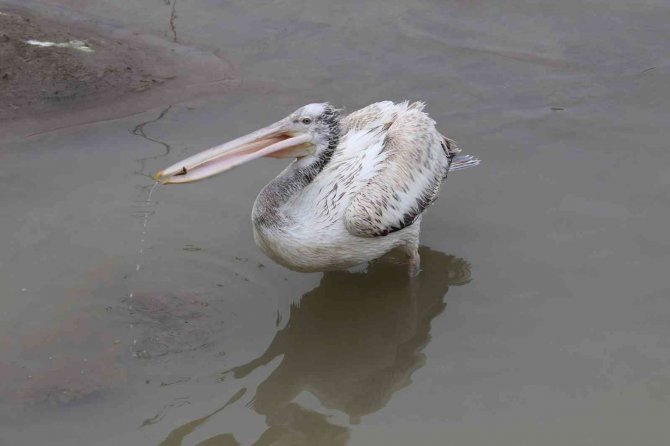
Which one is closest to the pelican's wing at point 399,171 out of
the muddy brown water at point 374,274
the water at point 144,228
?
the muddy brown water at point 374,274

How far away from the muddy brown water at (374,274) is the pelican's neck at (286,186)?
0.52m

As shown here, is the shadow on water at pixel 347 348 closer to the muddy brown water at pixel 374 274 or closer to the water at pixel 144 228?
the muddy brown water at pixel 374 274

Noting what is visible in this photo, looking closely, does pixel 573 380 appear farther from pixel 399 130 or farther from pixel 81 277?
pixel 81 277

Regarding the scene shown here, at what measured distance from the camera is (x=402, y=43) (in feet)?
26.6

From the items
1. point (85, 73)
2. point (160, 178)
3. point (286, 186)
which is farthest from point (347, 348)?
point (85, 73)

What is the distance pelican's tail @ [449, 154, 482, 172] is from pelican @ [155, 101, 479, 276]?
0.26m

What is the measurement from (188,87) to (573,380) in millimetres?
4049

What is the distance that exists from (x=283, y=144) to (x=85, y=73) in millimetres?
2702

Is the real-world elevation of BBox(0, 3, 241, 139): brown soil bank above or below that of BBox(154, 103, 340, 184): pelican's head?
below

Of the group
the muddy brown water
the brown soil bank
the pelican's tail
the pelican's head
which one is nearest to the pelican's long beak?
the pelican's head

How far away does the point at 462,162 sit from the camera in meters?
6.31

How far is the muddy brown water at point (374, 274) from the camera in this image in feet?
15.4

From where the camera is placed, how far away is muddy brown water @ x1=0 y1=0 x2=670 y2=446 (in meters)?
4.69

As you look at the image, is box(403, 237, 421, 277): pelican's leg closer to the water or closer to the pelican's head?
the pelican's head
